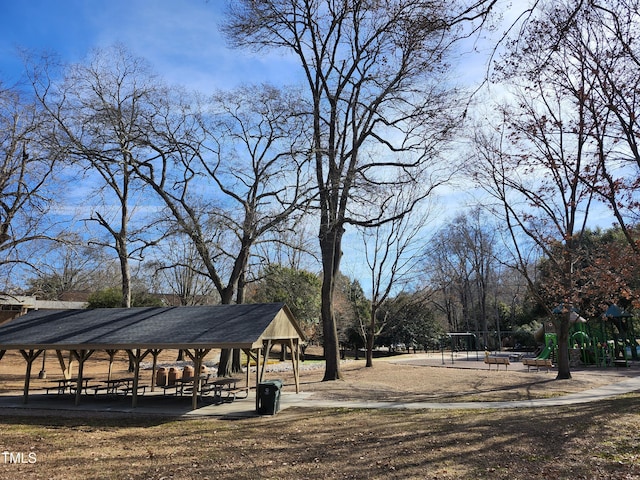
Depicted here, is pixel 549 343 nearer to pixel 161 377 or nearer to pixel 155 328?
pixel 161 377

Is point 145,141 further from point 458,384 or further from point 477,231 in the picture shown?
point 477,231

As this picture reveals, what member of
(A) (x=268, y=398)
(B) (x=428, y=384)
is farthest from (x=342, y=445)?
(B) (x=428, y=384)

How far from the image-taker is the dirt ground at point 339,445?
7.57 m

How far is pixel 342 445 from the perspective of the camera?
919cm

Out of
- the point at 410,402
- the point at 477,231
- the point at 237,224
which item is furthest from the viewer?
the point at 477,231

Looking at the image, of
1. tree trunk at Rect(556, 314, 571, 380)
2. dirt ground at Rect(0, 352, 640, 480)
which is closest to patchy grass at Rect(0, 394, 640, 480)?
dirt ground at Rect(0, 352, 640, 480)

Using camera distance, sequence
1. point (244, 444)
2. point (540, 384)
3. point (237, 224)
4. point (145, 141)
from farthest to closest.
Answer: point (145, 141) < point (237, 224) < point (540, 384) < point (244, 444)

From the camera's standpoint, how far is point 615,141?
1466 centimetres

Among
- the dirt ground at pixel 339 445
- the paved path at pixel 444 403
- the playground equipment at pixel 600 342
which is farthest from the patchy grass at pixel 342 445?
the playground equipment at pixel 600 342

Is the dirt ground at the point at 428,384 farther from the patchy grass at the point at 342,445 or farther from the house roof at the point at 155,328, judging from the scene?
the patchy grass at the point at 342,445

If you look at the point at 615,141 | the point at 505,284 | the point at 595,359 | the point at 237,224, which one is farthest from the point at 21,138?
the point at 505,284

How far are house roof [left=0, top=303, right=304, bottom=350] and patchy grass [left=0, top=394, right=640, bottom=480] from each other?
6.91 ft

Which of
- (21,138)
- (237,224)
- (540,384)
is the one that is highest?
(21,138)

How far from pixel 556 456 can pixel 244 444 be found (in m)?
5.96
